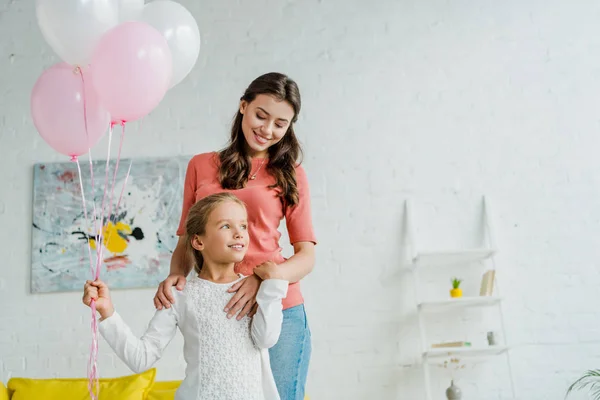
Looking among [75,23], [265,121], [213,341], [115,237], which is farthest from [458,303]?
[75,23]

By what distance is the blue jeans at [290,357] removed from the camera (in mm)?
1665

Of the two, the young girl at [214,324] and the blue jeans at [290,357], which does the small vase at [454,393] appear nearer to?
the blue jeans at [290,357]

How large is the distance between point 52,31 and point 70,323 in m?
1.99

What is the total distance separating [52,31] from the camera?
186cm

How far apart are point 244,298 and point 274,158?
42 centimetres

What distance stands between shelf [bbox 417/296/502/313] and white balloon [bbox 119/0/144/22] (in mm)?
1952

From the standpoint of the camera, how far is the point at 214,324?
1.61m

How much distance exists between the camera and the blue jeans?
1665 millimetres

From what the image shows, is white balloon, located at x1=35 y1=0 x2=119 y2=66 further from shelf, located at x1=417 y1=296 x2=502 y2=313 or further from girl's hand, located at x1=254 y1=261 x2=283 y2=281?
shelf, located at x1=417 y1=296 x2=502 y2=313

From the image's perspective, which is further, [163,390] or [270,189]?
[163,390]

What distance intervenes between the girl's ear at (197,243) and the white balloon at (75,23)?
621 mm

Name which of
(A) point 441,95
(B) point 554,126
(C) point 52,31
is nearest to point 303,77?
(A) point 441,95

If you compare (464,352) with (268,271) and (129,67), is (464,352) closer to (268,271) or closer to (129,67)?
(268,271)

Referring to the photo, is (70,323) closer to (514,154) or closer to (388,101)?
(388,101)
